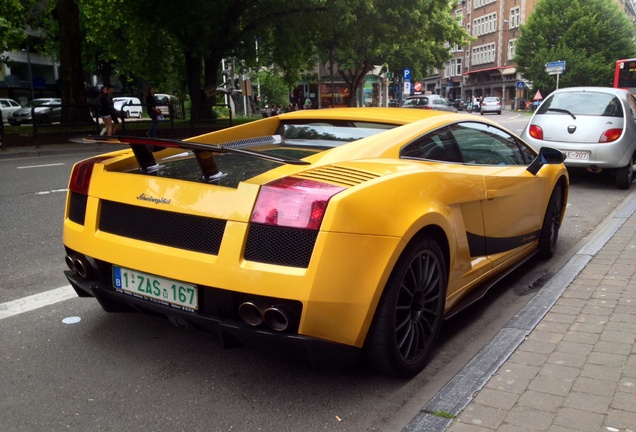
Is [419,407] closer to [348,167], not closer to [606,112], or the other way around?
[348,167]

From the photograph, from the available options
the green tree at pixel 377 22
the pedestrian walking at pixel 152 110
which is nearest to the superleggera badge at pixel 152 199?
the green tree at pixel 377 22

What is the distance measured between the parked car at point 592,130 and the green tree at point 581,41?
45.7 metres

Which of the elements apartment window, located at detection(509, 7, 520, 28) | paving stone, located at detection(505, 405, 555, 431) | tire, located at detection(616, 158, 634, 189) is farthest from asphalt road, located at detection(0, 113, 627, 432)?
apartment window, located at detection(509, 7, 520, 28)

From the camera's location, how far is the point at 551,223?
5289 mm

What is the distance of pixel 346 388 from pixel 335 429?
0.39 meters

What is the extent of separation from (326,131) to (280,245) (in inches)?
63.1

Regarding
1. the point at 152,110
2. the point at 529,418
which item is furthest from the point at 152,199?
the point at 152,110

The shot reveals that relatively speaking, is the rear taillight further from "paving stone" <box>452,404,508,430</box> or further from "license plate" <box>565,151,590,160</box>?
"license plate" <box>565,151,590,160</box>

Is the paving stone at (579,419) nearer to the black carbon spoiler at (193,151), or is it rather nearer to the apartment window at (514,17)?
the black carbon spoiler at (193,151)

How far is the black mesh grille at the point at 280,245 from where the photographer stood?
2.61 meters

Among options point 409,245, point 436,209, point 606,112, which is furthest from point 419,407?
point 606,112

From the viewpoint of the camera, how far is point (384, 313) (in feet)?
9.42

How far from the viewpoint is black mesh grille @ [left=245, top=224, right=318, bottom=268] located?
2.61 metres

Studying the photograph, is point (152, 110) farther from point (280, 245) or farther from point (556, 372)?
point (556, 372)
